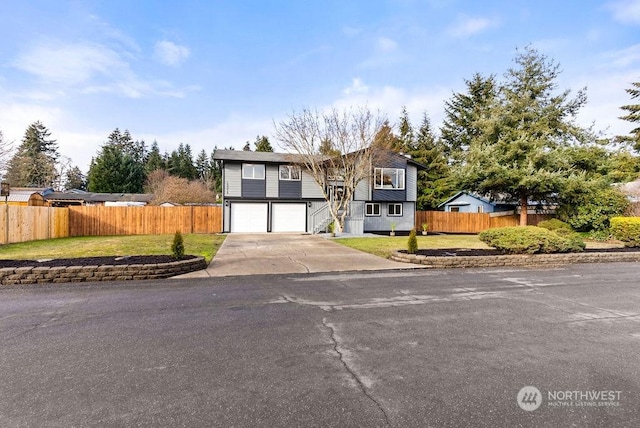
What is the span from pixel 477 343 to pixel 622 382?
47.4 inches

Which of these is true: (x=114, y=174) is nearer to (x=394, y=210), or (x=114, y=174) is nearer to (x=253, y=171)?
(x=253, y=171)

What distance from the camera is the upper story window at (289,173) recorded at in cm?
2309

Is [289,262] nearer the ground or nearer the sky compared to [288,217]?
nearer the ground

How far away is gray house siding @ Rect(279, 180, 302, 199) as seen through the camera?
75.6ft

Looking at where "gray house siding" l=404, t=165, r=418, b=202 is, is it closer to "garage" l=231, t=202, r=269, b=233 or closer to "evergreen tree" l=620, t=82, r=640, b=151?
"garage" l=231, t=202, r=269, b=233

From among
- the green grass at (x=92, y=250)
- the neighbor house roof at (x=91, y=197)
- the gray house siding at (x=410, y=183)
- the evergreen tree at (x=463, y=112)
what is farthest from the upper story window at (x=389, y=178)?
the neighbor house roof at (x=91, y=197)

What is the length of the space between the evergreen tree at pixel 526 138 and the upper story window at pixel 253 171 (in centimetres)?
1355

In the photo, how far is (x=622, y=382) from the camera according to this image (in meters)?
2.82

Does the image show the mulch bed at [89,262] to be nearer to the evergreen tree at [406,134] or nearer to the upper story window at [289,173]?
the upper story window at [289,173]

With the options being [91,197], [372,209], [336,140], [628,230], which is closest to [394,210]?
[372,209]

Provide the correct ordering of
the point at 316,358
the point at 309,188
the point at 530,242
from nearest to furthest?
the point at 316,358
the point at 530,242
the point at 309,188

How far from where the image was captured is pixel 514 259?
383 inches

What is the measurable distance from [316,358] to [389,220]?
2243 centimetres

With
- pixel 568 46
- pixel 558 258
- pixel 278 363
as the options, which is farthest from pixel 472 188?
pixel 278 363
